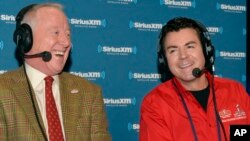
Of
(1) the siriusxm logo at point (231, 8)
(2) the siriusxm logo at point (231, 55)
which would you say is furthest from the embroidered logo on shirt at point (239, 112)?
(1) the siriusxm logo at point (231, 8)

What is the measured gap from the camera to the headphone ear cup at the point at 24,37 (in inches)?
88.7

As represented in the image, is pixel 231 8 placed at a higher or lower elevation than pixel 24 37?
higher

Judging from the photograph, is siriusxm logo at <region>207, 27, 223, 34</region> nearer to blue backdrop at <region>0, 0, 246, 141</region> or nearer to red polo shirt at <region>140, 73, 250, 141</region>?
blue backdrop at <region>0, 0, 246, 141</region>

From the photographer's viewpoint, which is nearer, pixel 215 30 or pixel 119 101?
pixel 119 101

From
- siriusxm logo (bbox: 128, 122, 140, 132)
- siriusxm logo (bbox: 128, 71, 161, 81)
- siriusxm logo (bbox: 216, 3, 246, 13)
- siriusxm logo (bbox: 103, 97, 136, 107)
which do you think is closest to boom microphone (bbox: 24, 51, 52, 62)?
siriusxm logo (bbox: 103, 97, 136, 107)

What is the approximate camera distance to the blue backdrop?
3.02m

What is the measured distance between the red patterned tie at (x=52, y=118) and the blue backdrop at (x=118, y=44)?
665mm

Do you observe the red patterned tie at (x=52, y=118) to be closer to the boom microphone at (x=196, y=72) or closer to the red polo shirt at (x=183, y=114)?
the red polo shirt at (x=183, y=114)

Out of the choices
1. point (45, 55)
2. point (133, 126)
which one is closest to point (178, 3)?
point (133, 126)

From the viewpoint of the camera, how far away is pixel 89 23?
3.08 metres

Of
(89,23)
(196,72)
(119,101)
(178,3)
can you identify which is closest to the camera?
(196,72)

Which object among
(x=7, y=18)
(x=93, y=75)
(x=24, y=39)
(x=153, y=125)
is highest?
(x=7, y=18)

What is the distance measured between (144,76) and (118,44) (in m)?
0.32

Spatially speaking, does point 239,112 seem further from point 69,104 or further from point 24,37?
point 24,37
